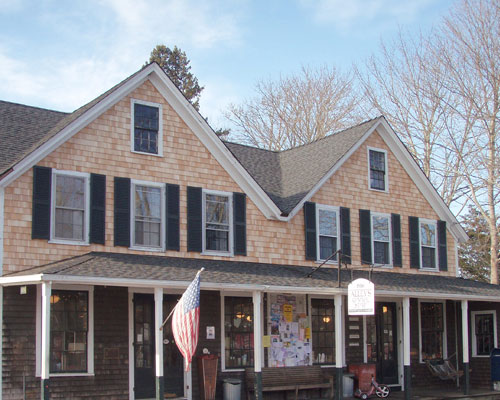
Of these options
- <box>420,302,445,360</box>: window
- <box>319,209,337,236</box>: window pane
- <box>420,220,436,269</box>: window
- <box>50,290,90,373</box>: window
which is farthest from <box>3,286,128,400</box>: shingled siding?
<box>420,220,436,269</box>: window

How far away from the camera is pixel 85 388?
600 inches

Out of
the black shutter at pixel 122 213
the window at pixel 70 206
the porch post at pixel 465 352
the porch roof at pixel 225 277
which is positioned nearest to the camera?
the porch roof at pixel 225 277

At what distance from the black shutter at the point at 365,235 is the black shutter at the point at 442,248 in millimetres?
2914

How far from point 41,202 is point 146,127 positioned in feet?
10.5

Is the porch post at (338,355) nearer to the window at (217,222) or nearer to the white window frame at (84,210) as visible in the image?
the window at (217,222)

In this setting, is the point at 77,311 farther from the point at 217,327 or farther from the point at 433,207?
the point at 433,207

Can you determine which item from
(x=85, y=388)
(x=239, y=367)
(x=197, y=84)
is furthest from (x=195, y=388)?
(x=197, y=84)

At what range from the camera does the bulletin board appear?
1845 centimetres

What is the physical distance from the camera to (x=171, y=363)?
16812mm

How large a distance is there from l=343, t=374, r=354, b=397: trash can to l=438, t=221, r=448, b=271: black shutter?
533cm

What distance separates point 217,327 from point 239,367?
114 cm

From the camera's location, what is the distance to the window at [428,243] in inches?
882

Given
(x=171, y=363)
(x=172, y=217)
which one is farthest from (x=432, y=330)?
(x=172, y=217)

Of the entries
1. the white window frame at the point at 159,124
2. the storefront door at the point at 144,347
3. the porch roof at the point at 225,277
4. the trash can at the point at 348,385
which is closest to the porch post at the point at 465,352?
the porch roof at the point at 225,277
